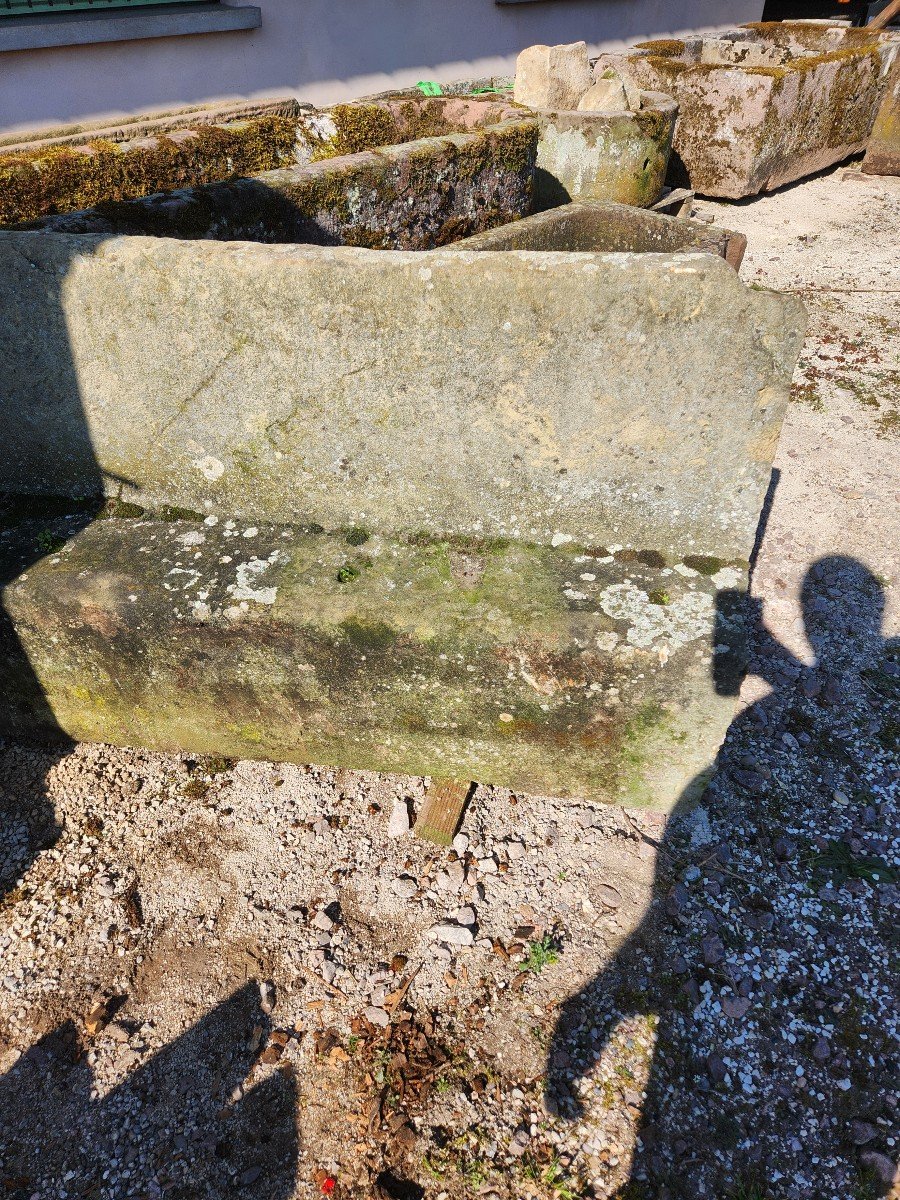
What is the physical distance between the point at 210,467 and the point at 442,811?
1.53 metres

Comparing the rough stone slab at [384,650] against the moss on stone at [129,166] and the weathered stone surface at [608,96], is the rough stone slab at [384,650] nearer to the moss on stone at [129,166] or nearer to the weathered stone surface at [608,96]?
the moss on stone at [129,166]

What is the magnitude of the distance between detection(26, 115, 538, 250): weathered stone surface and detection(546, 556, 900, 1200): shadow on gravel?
3.10m

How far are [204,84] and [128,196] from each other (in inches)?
103

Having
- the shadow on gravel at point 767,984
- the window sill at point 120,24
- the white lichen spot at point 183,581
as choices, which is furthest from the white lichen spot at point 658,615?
the window sill at point 120,24

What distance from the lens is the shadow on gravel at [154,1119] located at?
6.35 feet

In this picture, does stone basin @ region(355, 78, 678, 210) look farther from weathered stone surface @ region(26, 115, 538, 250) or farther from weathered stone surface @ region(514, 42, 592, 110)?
weathered stone surface @ region(26, 115, 538, 250)

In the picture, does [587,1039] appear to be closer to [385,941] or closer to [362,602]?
[385,941]

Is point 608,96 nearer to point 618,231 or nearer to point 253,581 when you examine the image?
point 618,231

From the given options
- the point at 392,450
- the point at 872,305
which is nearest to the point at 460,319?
the point at 392,450

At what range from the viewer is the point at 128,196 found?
404 centimetres

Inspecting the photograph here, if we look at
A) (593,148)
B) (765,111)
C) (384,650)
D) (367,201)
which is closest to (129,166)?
(367,201)

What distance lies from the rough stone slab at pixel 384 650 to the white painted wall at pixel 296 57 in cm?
403

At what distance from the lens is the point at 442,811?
2.64 meters

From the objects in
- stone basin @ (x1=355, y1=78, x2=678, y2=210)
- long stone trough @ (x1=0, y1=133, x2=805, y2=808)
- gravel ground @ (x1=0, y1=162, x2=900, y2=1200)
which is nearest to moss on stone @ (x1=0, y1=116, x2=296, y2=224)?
long stone trough @ (x1=0, y1=133, x2=805, y2=808)
